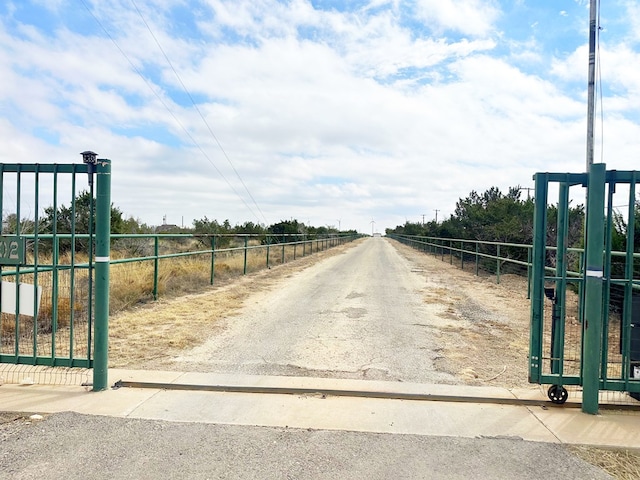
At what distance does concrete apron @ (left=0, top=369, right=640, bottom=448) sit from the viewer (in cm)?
341

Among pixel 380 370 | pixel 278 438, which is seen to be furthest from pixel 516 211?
pixel 278 438

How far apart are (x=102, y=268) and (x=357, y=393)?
248cm

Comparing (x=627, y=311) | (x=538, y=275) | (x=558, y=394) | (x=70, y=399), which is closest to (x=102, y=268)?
(x=70, y=399)

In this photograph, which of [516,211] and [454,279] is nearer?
[454,279]

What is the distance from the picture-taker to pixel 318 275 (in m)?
15.0

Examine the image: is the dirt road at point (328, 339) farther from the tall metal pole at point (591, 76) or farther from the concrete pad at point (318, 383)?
the tall metal pole at point (591, 76)

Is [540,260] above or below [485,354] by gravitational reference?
above

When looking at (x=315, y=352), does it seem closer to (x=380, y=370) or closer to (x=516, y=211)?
Result: (x=380, y=370)

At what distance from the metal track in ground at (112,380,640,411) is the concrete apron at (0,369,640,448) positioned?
37 mm

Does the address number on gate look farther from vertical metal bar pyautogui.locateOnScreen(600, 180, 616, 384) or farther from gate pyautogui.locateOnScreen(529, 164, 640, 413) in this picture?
A: vertical metal bar pyautogui.locateOnScreen(600, 180, 616, 384)

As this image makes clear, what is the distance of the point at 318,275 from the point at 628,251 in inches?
459

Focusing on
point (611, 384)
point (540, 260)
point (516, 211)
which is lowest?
point (611, 384)

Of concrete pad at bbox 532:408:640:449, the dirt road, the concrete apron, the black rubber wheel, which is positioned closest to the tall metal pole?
the dirt road

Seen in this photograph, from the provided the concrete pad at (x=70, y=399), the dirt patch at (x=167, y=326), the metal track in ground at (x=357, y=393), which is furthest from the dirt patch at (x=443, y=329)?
the concrete pad at (x=70, y=399)
